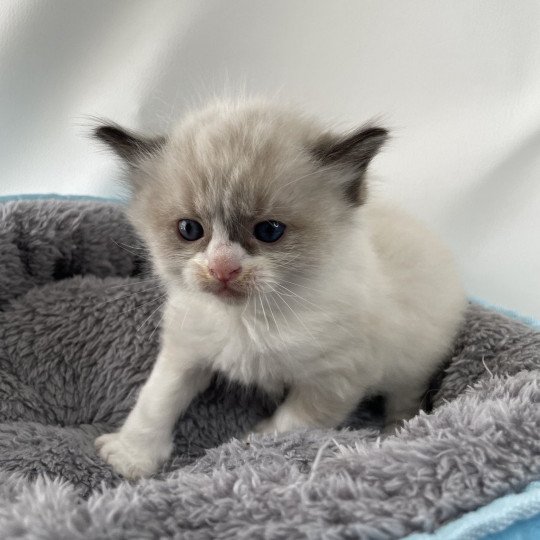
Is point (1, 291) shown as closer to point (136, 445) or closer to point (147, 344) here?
point (147, 344)

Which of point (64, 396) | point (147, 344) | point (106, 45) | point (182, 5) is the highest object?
point (182, 5)

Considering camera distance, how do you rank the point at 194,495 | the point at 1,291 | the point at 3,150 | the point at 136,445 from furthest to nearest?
the point at 3,150, the point at 1,291, the point at 136,445, the point at 194,495

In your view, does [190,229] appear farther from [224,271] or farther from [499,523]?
[499,523]

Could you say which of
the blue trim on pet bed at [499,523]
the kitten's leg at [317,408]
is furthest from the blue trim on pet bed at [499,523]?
the kitten's leg at [317,408]

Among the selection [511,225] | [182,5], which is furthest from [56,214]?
[511,225]

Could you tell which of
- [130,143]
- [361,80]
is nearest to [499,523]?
[130,143]

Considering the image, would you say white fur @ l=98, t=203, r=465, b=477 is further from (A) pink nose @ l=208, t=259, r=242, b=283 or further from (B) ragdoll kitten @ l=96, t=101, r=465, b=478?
(A) pink nose @ l=208, t=259, r=242, b=283

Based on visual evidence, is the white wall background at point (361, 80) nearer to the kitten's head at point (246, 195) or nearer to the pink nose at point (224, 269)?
the kitten's head at point (246, 195)
